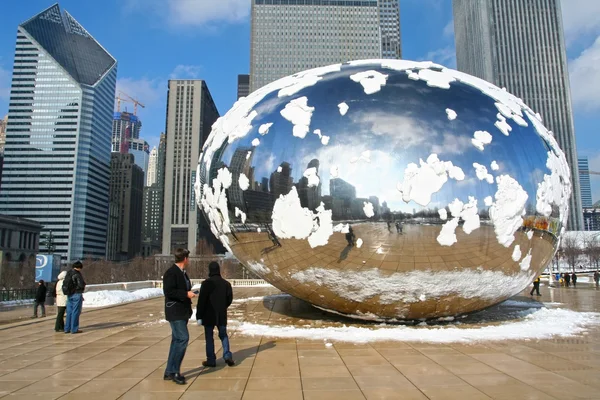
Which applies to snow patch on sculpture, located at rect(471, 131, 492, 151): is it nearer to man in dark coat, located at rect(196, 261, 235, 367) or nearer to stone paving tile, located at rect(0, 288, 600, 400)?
stone paving tile, located at rect(0, 288, 600, 400)

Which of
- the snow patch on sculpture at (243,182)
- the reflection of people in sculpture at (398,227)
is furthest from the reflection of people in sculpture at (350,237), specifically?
the snow patch on sculpture at (243,182)

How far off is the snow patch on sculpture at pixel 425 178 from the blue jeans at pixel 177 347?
4.11 m

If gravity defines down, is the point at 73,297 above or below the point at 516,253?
below

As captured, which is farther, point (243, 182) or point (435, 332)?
point (243, 182)

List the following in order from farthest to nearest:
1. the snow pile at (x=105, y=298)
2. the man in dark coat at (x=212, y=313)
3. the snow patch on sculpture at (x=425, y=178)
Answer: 1. the snow pile at (x=105, y=298)
2. the snow patch on sculpture at (x=425, y=178)
3. the man in dark coat at (x=212, y=313)

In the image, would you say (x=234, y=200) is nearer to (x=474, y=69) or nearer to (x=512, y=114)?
(x=512, y=114)

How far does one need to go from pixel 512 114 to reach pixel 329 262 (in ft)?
14.8

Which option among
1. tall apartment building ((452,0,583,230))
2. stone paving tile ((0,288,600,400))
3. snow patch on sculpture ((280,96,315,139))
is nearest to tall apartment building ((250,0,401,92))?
tall apartment building ((452,0,583,230))

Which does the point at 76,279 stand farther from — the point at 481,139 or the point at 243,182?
the point at 481,139

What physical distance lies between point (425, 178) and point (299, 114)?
257 centimetres

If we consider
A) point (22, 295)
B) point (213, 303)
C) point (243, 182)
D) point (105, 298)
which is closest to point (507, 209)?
point (243, 182)

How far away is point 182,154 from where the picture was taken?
16838cm

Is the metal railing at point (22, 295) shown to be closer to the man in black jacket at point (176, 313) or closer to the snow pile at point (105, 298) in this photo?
the snow pile at point (105, 298)

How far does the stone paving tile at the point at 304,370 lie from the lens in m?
4.93
